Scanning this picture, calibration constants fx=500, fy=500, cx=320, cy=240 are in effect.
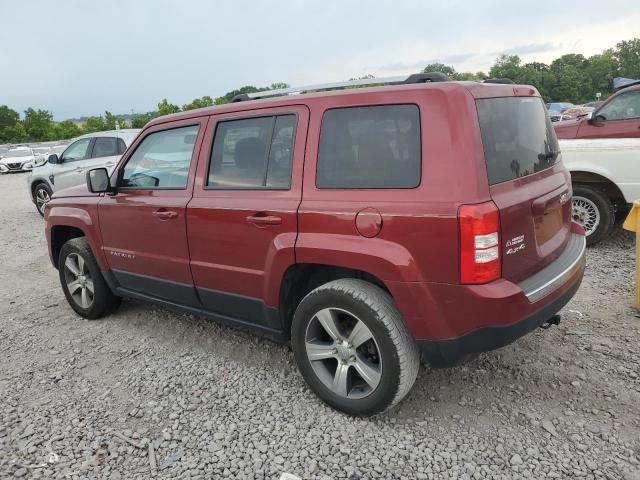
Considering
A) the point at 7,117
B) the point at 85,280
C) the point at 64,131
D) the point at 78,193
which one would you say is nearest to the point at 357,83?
the point at 78,193

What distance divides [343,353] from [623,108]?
5.76 meters

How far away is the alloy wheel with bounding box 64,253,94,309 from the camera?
445cm

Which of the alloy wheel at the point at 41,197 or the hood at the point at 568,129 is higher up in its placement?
the hood at the point at 568,129

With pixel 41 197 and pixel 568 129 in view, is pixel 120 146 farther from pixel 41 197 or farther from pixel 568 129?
pixel 568 129

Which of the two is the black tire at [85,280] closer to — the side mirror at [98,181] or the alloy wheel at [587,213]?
the side mirror at [98,181]

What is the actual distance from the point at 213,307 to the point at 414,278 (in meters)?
1.60

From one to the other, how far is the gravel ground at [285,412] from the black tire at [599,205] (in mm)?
1611

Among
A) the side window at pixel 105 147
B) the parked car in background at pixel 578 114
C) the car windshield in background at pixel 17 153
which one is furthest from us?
the car windshield in background at pixel 17 153

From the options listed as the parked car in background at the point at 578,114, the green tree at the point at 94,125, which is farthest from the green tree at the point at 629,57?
the green tree at the point at 94,125

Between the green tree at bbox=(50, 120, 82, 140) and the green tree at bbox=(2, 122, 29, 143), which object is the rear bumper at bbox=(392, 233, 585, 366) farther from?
the green tree at bbox=(2, 122, 29, 143)

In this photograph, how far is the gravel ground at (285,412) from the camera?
8.24 ft

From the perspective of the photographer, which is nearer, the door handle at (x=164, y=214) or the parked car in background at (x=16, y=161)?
the door handle at (x=164, y=214)

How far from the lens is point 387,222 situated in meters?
2.47

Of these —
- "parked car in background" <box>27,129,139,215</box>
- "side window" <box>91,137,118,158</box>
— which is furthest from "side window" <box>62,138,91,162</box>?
"side window" <box>91,137,118,158</box>
